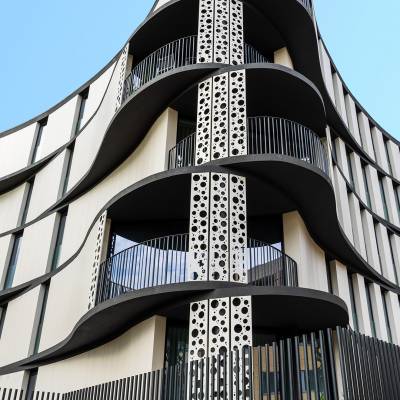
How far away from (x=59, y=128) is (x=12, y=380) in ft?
38.1

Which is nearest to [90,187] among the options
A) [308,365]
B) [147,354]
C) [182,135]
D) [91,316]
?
[182,135]

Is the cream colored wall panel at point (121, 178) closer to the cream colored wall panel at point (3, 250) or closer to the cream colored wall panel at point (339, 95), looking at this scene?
the cream colored wall panel at point (3, 250)

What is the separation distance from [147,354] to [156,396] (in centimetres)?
292

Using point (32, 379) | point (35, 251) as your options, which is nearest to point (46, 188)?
point (35, 251)

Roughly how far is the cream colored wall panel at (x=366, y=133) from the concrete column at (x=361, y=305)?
28.0ft

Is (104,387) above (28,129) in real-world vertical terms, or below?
below

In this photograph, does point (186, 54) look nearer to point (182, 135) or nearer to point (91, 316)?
point (182, 135)

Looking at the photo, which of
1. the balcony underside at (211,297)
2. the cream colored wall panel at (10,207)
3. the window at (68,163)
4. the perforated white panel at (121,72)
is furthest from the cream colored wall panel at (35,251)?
the balcony underside at (211,297)

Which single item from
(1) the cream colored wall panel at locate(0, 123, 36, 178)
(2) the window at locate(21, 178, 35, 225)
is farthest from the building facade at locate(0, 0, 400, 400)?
(1) the cream colored wall panel at locate(0, 123, 36, 178)

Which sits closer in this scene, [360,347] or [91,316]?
[360,347]

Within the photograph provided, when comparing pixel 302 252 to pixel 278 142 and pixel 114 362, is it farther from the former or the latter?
pixel 114 362

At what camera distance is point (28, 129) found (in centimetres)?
2603

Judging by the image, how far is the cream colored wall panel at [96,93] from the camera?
2211 cm

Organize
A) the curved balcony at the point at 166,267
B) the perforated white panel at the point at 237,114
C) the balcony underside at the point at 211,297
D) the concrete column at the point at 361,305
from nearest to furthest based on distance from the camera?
the balcony underside at the point at 211,297 → the curved balcony at the point at 166,267 → the perforated white panel at the point at 237,114 → the concrete column at the point at 361,305
